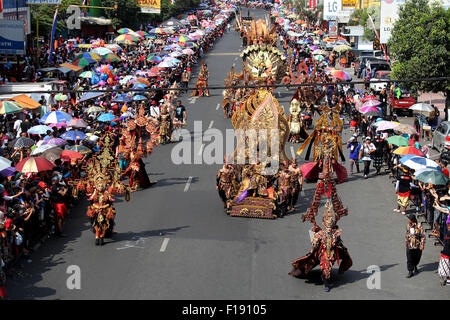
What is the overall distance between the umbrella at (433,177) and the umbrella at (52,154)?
10676 mm

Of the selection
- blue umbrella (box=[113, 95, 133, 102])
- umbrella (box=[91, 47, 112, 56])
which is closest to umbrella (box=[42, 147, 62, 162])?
blue umbrella (box=[113, 95, 133, 102])

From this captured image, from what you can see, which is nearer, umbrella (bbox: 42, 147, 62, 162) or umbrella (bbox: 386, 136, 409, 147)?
umbrella (bbox: 42, 147, 62, 162)

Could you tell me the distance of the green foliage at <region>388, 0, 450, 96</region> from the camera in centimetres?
3359

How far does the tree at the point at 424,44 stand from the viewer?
1323 inches

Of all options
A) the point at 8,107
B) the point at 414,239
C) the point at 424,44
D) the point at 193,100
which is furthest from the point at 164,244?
the point at 193,100

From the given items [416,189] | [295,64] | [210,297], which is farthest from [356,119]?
[295,64]

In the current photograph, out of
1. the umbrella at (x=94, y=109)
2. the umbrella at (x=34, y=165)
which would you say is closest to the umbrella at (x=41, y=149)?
the umbrella at (x=34, y=165)

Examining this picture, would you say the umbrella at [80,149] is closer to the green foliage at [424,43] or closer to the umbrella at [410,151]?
the umbrella at [410,151]

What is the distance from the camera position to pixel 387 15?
4381 cm

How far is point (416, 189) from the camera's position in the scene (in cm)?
2136

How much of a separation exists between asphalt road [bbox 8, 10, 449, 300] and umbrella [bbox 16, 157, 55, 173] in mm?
1832

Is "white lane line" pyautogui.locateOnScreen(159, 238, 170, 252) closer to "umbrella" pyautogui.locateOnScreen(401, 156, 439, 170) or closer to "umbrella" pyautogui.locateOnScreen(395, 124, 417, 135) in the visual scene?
"umbrella" pyautogui.locateOnScreen(401, 156, 439, 170)

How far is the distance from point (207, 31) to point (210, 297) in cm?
7033
